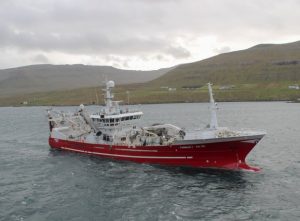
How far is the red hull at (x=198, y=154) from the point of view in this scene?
1864 inches

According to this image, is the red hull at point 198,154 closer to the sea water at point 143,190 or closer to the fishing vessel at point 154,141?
the fishing vessel at point 154,141

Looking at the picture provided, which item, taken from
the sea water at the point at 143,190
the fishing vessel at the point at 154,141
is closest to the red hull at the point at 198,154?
the fishing vessel at the point at 154,141

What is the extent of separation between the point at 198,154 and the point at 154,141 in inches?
253

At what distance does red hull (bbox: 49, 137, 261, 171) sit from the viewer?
1864 inches

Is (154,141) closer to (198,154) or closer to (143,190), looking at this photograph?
(198,154)

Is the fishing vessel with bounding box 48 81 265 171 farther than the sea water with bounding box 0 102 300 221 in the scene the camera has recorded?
Yes

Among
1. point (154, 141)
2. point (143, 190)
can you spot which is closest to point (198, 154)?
point (154, 141)

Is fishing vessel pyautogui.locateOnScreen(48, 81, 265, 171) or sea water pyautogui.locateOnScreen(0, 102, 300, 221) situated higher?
fishing vessel pyautogui.locateOnScreen(48, 81, 265, 171)

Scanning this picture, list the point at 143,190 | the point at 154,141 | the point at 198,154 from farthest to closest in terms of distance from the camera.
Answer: the point at 154,141
the point at 198,154
the point at 143,190

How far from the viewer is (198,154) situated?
48.9m

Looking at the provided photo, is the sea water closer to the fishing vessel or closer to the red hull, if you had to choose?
the red hull

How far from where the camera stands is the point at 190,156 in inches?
1948

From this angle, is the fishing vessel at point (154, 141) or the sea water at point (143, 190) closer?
the sea water at point (143, 190)

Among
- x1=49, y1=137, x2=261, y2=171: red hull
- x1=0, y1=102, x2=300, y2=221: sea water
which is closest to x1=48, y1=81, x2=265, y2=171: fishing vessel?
x1=49, y1=137, x2=261, y2=171: red hull
